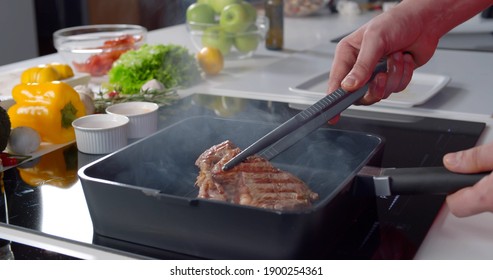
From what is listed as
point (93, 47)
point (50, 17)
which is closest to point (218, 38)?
point (93, 47)

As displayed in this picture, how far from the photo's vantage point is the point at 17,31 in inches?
156

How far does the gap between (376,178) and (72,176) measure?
24.3 inches

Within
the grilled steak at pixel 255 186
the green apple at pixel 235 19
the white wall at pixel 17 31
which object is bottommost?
the white wall at pixel 17 31

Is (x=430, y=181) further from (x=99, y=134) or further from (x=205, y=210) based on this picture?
(x=99, y=134)

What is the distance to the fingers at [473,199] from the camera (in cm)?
94

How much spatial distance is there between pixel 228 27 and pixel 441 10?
0.95 m

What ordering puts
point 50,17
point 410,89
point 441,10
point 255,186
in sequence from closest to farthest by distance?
point 255,186 → point 441,10 → point 410,89 → point 50,17

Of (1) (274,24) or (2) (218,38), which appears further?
(1) (274,24)

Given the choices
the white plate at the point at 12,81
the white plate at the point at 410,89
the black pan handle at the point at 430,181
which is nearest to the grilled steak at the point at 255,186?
the black pan handle at the point at 430,181

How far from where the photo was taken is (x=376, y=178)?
999 mm

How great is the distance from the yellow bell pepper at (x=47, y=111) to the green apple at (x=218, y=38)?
847 mm

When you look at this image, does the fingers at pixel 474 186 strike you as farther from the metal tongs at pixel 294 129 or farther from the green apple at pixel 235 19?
the green apple at pixel 235 19

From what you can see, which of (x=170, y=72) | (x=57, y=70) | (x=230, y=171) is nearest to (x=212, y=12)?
(x=170, y=72)
